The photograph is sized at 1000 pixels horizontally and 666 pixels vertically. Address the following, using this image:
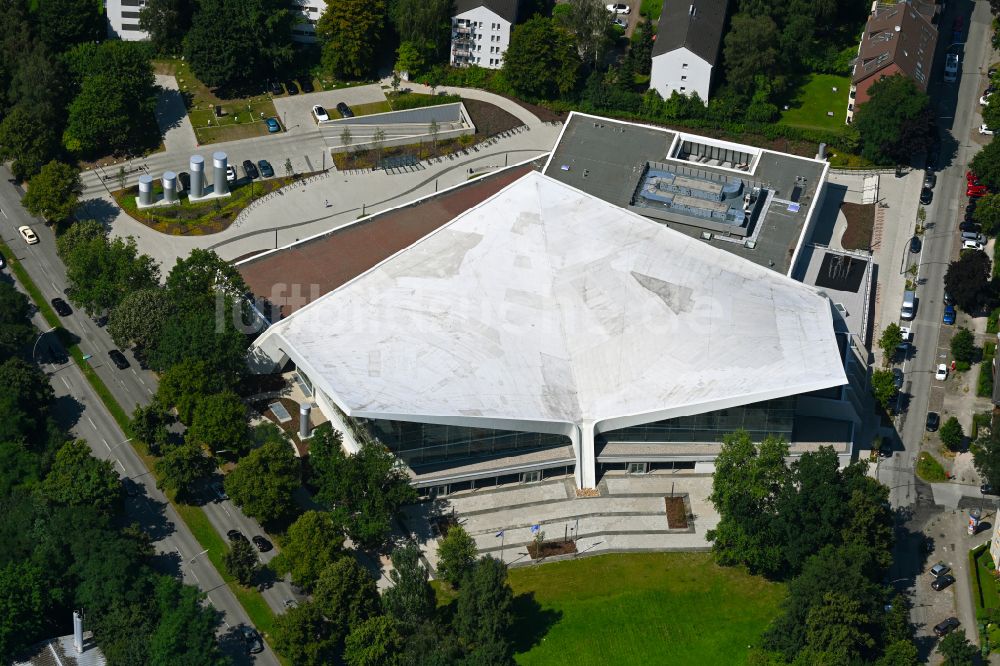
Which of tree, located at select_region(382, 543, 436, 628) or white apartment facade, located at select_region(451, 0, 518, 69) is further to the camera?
white apartment facade, located at select_region(451, 0, 518, 69)

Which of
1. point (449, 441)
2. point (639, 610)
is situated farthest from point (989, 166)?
point (449, 441)

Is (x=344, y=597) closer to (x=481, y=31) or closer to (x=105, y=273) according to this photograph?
(x=105, y=273)

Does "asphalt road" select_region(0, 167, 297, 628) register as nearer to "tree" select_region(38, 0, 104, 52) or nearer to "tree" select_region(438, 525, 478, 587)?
"tree" select_region(438, 525, 478, 587)

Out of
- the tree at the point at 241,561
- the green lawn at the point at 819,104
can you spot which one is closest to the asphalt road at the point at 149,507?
the tree at the point at 241,561

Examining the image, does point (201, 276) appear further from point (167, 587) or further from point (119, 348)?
point (167, 587)

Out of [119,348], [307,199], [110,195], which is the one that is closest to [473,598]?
[119,348]

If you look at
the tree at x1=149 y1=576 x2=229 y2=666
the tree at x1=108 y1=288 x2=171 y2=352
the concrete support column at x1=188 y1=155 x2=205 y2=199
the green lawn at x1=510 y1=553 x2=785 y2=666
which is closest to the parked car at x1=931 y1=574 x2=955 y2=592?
the green lawn at x1=510 y1=553 x2=785 y2=666
